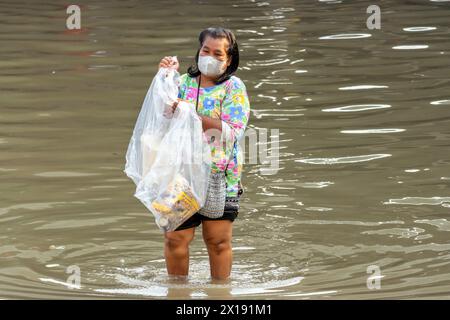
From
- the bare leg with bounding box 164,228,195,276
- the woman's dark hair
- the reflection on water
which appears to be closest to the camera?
the woman's dark hair

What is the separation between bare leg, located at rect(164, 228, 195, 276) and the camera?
23.7ft

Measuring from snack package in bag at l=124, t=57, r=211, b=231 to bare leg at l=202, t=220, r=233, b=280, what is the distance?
0.72 feet

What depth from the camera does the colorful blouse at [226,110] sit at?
7.06 metres

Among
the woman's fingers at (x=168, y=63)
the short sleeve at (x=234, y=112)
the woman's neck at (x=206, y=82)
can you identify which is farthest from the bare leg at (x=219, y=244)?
the woman's fingers at (x=168, y=63)

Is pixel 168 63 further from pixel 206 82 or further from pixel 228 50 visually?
pixel 228 50

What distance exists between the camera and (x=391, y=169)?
1030 cm

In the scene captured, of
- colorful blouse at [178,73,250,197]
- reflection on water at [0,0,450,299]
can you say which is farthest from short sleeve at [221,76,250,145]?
reflection on water at [0,0,450,299]

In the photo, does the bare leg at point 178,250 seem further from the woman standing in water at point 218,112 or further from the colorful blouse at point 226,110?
the colorful blouse at point 226,110

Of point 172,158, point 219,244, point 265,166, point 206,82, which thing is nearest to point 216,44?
point 206,82

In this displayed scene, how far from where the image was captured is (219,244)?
7297mm

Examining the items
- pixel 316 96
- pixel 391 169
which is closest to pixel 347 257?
pixel 391 169

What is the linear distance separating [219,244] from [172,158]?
584 millimetres

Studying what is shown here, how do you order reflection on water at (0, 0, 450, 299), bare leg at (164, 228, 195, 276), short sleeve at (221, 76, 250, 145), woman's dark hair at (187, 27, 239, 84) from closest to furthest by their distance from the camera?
short sleeve at (221, 76, 250, 145) < woman's dark hair at (187, 27, 239, 84) < bare leg at (164, 228, 195, 276) < reflection on water at (0, 0, 450, 299)

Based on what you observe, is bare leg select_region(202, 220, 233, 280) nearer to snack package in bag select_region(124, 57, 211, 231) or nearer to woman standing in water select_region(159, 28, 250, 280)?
woman standing in water select_region(159, 28, 250, 280)
